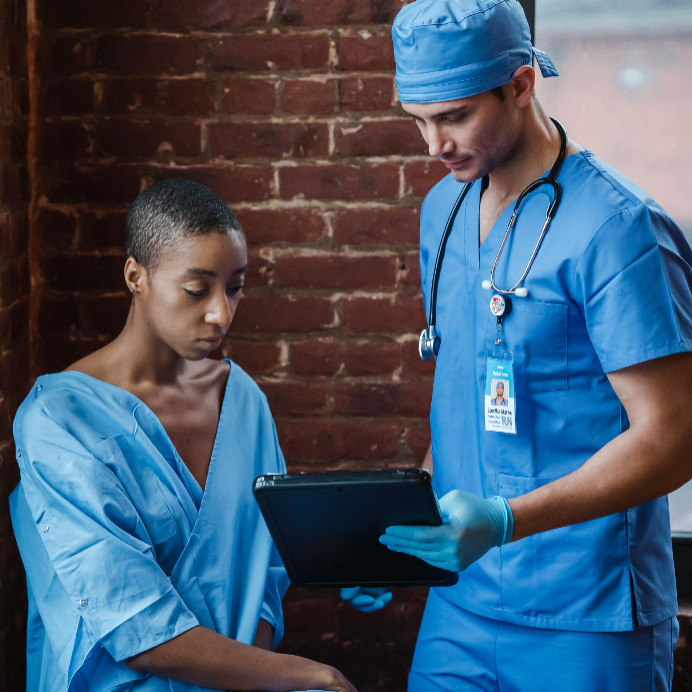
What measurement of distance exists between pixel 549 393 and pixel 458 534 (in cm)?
26

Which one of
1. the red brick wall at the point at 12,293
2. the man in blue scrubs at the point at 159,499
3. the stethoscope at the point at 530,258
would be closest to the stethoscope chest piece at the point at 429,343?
the stethoscope at the point at 530,258

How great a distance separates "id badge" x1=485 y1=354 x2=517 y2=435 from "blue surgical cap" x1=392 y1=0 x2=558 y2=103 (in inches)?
15.4

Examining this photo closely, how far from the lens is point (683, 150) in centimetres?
190

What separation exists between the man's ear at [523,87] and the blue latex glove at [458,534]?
22.3 inches

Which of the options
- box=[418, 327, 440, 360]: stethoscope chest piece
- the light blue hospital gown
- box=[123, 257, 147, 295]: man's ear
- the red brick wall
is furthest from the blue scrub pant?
the red brick wall

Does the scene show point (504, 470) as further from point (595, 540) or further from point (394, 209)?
point (394, 209)

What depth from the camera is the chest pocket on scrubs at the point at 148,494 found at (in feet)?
4.16

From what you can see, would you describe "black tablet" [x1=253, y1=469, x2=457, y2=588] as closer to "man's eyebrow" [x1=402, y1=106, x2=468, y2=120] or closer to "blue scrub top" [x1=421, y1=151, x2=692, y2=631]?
"blue scrub top" [x1=421, y1=151, x2=692, y2=631]

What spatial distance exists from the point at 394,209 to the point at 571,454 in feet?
2.49

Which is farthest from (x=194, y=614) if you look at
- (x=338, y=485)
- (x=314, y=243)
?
(x=314, y=243)

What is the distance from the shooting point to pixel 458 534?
1.16m

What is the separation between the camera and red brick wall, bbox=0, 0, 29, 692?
1.71 metres

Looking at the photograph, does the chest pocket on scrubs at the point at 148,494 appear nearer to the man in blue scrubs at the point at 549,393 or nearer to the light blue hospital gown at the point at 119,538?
the light blue hospital gown at the point at 119,538

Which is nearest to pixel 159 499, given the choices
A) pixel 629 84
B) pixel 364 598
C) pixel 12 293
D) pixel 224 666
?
pixel 224 666
